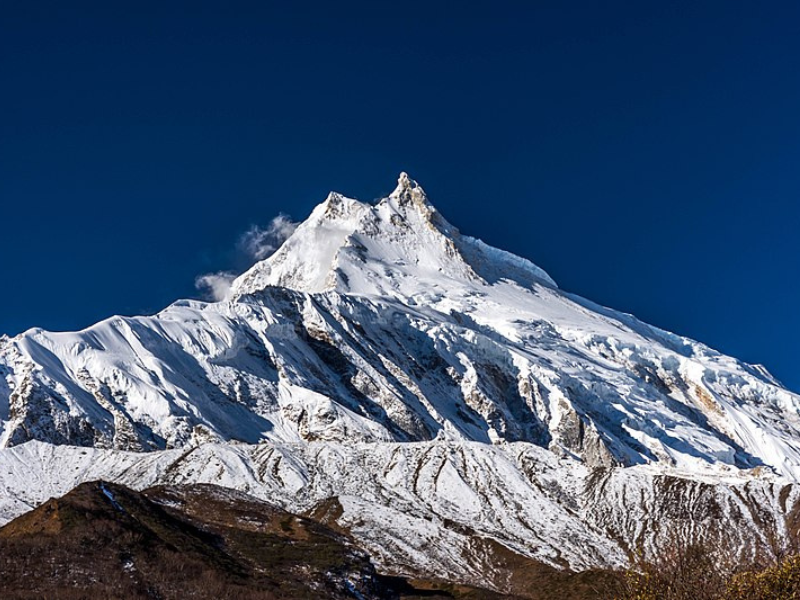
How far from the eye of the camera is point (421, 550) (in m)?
120

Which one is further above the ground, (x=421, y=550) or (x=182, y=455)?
(x=182, y=455)

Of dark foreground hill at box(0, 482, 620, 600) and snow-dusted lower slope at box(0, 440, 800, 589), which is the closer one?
dark foreground hill at box(0, 482, 620, 600)

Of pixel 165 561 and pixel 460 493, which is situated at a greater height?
pixel 460 493

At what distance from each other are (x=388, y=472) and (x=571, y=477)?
34.1m

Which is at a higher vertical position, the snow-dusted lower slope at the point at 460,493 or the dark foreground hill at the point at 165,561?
the snow-dusted lower slope at the point at 460,493

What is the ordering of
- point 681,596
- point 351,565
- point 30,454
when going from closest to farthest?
point 681,596, point 351,565, point 30,454

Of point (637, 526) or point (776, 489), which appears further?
point (776, 489)

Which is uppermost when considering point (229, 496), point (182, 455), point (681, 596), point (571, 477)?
point (571, 477)

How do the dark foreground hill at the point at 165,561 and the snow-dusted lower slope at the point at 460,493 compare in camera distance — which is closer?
the dark foreground hill at the point at 165,561

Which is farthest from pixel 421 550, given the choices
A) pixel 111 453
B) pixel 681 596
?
pixel 681 596

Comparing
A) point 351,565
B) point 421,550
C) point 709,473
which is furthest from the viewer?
point 709,473

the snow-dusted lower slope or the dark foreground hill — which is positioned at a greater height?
the snow-dusted lower slope

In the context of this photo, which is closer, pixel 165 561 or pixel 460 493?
pixel 165 561

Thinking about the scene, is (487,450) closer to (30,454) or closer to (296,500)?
A: (296,500)
